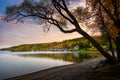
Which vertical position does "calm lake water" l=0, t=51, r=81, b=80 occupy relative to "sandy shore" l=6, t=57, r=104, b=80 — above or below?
below

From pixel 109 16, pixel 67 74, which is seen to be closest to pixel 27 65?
pixel 67 74

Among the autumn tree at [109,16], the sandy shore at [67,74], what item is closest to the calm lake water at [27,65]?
the sandy shore at [67,74]

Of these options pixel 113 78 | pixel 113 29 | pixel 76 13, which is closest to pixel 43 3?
pixel 76 13

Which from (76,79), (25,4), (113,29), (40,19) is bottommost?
(76,79)

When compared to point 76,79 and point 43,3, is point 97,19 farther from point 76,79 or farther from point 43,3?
point 76,79

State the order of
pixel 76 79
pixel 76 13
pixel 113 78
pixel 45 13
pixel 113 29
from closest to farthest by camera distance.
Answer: pixel 113 78 < pixel 76 79 < pixel 113 29 < pixel 45 13 < pixel 76 13

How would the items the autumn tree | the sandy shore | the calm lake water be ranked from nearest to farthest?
the autumn tree → the sandy shore → the calm lake water

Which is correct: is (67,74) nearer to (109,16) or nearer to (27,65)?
(109,16)

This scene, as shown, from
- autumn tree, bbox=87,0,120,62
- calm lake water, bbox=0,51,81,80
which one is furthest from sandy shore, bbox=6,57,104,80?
calm lake water, bbox=0,51,81,80

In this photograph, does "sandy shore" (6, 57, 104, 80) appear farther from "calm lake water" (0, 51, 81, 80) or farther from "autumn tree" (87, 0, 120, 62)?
"calm lake water" (0, 51, 81, 80)

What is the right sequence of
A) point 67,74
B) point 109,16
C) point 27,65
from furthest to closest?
1. point 27,65
2. point 67,74
3. point 109,16

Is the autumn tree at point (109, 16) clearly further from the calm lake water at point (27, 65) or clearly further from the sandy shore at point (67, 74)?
the calm lake water at point (27, 65)

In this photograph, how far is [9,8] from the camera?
70.7 feet

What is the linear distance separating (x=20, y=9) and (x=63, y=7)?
448cm
